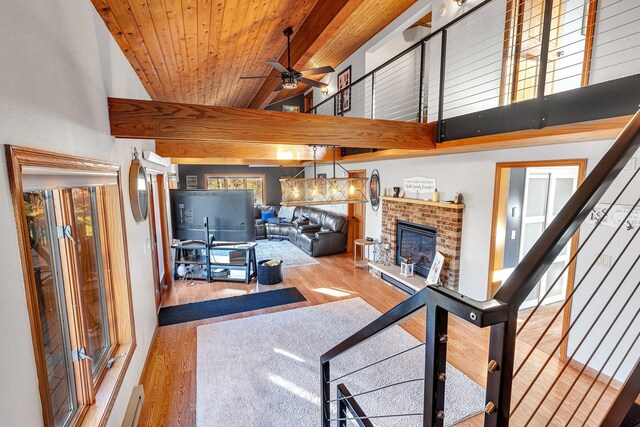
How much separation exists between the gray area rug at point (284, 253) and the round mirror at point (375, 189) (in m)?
1.80

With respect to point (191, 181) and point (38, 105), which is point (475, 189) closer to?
point (38, 105)

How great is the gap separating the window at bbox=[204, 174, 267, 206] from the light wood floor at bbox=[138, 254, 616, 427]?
491cm

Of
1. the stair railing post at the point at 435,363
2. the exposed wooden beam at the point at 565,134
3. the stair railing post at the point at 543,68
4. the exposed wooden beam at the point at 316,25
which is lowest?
the stair railing post at the point at 435,363

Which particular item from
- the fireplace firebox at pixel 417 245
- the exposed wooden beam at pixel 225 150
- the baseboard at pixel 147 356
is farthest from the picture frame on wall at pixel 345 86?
the baseboard at pixel 147 356

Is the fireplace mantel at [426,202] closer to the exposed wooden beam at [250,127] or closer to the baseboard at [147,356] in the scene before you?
the exposed wooden beam at [250,127]

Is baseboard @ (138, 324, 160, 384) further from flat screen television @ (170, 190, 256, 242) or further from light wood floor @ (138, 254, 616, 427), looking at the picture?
flat screen television @ (170, 190, 256, 242)

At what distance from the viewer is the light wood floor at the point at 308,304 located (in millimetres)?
2570

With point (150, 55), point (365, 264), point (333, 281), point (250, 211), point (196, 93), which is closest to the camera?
point (150, 55)

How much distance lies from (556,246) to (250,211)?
4.81m

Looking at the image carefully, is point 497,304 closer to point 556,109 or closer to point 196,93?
point 556,109

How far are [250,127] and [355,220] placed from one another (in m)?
5.24

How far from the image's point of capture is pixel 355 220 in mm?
7641

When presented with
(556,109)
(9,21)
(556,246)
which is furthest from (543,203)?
(9,21)

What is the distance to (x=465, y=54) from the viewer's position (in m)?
4.02
